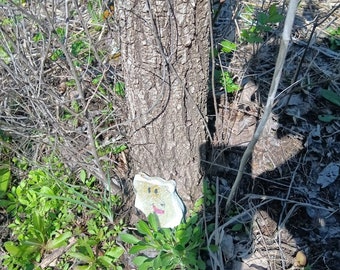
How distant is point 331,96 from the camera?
2039 mm

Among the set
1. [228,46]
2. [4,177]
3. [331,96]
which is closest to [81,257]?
[4,177]

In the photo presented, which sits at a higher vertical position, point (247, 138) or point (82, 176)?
point (247, 138)

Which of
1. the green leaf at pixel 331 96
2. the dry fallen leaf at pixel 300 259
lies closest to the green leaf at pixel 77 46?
the green leaf at pixel 331 96

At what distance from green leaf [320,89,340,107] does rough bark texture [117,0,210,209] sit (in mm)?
775

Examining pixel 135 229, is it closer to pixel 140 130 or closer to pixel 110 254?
pixel 110 254

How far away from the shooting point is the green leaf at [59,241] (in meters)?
1.80

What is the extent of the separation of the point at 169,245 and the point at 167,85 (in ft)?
2.14

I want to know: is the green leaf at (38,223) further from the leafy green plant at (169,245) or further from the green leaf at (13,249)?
the leafy green plant at (169,245)

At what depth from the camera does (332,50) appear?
2303 mm

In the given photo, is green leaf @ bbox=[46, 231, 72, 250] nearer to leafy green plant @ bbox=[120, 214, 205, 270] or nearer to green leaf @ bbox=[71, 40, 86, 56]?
leafy green plant @ bbox=[120, 214, 205, 270]

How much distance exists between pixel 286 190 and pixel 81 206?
973mm

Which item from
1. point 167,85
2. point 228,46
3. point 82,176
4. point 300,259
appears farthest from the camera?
point 228,46

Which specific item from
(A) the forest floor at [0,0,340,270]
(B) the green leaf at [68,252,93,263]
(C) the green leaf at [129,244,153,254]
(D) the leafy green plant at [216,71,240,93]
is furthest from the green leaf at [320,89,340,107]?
(B) the green leaf at [68,252,93,263]

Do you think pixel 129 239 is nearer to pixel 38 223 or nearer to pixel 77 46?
pixel 38 223
